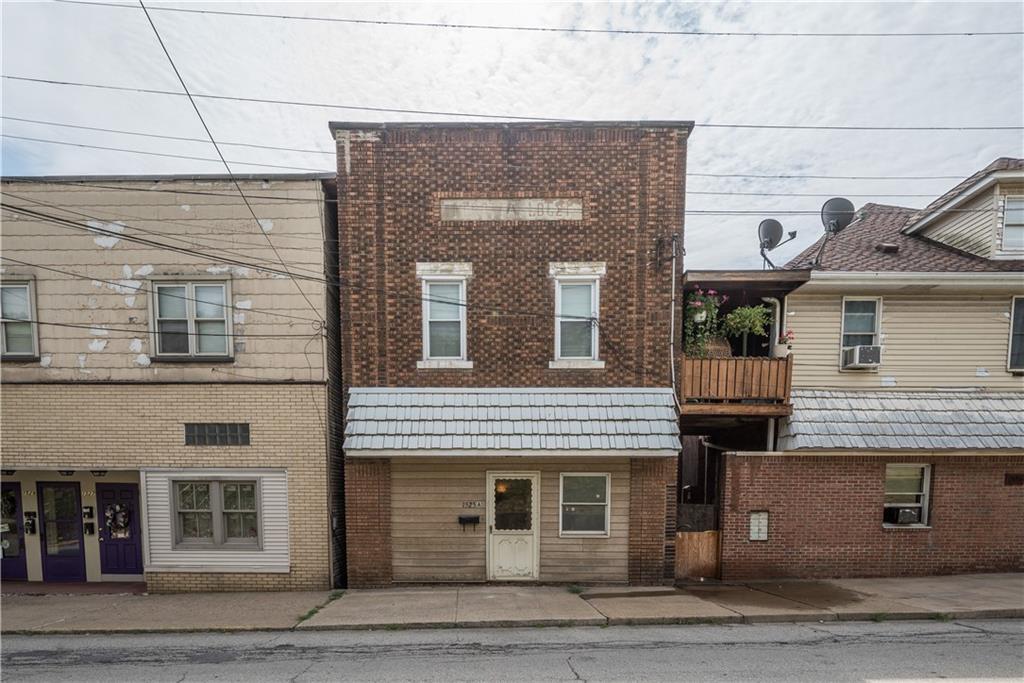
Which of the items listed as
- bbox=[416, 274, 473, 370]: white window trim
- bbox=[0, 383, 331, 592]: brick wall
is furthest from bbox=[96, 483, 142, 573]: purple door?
bbox=[416, 274, 473, 370]: white window trim

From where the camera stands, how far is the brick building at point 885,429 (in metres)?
8.19

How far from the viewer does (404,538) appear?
806 centimetres

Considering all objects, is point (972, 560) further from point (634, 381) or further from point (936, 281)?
point (634, 381)

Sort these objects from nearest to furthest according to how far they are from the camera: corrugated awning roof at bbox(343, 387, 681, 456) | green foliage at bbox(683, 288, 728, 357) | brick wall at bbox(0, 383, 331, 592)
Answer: corrugated awning roof at bbox(343, 387, 681, 456) < brick wall at bbox(0, 383, 331, 592) < green foliage at bbox(683, 288, 728, 357)

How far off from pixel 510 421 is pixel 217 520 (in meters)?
5.75

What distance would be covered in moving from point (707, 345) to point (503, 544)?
556cm

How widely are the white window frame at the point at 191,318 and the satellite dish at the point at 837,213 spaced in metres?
13.5

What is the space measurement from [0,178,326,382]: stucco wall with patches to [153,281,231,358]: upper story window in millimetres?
161

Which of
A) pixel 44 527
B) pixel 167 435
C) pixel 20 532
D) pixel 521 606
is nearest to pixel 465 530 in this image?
pixel 521 606

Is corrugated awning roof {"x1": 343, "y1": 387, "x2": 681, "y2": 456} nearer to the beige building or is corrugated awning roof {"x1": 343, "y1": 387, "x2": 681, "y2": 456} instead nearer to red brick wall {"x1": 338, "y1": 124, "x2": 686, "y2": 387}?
red brick wall {"x1": 338, "y1": 124, "x2": 686, "y2": 387}

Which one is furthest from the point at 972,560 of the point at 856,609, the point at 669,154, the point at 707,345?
the point at 669,154

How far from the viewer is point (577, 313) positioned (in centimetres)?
826

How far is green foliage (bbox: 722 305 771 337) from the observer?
8.31 m

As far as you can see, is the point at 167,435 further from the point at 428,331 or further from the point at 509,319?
the point at 509,319
